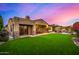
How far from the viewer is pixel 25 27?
8.29ft

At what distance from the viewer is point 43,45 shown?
97.0 inches

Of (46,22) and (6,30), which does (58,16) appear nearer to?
(46,22)

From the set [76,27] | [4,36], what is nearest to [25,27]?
[4,36]

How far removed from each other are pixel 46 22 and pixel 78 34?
1.47ft

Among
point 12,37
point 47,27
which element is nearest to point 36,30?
point 47,27

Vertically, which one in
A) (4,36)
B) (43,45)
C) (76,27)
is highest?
(76,27)

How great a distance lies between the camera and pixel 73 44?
246 cm

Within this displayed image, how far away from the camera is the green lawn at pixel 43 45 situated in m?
2.43

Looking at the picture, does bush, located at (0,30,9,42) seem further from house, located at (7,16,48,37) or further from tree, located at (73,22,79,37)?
tree, located at (73,22,79,37)

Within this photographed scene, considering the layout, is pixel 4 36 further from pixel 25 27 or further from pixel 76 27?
pixel 76 27

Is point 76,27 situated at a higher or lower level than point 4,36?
higher

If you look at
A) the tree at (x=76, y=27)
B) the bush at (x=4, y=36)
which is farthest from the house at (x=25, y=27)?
the tree at (x=76, y=27)

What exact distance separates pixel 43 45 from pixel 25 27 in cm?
34

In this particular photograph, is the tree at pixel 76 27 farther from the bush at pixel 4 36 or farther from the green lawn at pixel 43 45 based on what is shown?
the bush at pixel 4 36
